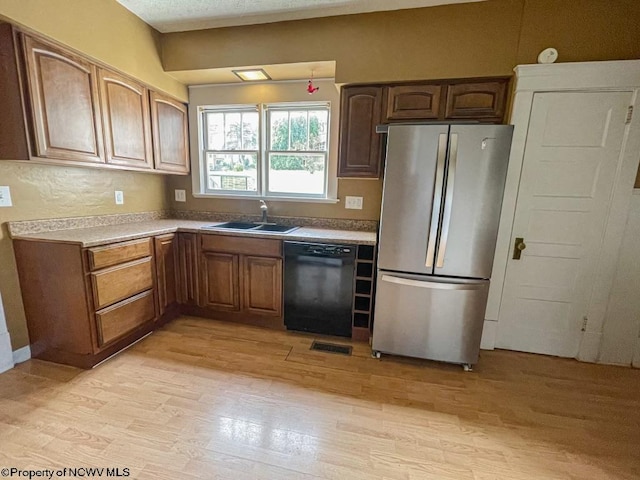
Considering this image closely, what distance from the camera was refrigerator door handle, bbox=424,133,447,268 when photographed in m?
1.93

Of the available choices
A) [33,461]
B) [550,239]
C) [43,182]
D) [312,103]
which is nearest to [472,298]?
[550,239]

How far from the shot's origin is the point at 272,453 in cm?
144

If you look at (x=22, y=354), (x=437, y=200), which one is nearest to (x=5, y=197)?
(x=22, y=354)

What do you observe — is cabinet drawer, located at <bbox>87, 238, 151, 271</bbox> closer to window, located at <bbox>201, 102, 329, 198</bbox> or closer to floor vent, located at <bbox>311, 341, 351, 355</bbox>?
window, located at <bbox>201, 102, 329, 198</bbox>

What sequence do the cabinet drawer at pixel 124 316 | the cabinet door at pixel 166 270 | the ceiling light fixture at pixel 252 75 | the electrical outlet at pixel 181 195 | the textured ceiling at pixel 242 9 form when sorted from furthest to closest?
1. the electrical outlet at pixel 181 195
2. the ceiling light fixture at pixel 252 75
3. the cabinet door at pixel 166 270
4. the textured ceiling at pixel 242 9
5. the cabinet drawer at pixel 124 316

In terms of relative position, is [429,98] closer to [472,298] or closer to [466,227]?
[466,227]

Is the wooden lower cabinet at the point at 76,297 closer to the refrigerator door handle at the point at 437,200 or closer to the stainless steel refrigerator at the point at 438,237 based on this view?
the stainless steel refrigerator at the point at 438,237

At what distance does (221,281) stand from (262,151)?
143 cm

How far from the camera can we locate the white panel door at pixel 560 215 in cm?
209

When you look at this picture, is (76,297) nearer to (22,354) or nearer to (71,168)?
(22,354)

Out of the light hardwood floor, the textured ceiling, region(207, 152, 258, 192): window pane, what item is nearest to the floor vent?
the light hardwood floor

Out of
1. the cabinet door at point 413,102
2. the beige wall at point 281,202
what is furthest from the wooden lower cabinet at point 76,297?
the cabinet door at point 413,102

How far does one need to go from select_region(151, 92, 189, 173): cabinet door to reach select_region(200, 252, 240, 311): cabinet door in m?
1.05

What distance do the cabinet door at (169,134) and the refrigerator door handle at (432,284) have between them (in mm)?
2407
